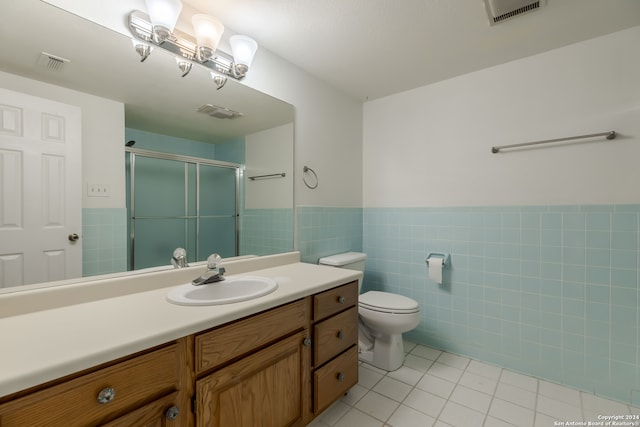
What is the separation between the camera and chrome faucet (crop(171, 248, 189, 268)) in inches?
52.4

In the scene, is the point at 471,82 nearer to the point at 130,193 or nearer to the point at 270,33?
the point at 270,33

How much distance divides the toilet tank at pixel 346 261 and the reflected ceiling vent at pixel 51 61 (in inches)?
66.7

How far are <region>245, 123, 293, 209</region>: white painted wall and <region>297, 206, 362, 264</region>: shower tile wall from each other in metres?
0.19

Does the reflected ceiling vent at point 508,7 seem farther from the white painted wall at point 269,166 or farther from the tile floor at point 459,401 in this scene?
the tile floor at point 459,401

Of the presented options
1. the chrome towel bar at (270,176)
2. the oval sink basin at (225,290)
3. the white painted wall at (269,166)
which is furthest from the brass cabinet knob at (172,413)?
the chrome towel bar at (270,176)

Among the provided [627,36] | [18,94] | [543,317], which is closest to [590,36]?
[627,36]

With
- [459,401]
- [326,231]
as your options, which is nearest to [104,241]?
[326,231]

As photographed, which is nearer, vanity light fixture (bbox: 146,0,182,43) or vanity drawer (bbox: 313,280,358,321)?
vanity light fixture (bbox: 146,0,182,43)

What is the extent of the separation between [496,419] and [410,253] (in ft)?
3.83

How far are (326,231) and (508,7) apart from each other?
1677 mm

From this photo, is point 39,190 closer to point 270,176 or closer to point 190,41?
point 190,41

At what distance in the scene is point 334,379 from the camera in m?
1.42

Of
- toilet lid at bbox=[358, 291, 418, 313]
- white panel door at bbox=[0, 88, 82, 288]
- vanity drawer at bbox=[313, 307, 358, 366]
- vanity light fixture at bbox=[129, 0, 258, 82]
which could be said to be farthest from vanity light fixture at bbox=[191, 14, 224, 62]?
toilet lid at bbox=[358, 291, 418, 313]

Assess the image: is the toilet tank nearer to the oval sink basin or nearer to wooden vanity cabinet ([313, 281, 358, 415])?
wooden vanity cabinet ([313, 281, 358, 415])
